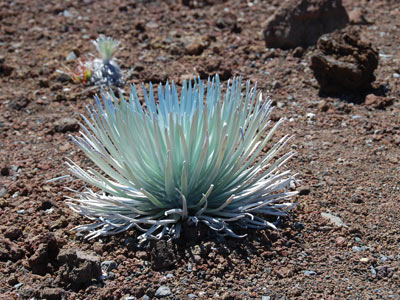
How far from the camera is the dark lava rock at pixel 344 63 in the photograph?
3.51 meters

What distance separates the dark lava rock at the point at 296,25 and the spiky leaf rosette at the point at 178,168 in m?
2.01

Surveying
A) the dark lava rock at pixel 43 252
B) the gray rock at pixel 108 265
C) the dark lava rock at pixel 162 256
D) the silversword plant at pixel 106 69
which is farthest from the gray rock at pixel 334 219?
the silversword plant at pixel 106 69

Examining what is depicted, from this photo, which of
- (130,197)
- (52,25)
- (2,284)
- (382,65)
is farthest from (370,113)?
(52,25)

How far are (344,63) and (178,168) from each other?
167 centimetres

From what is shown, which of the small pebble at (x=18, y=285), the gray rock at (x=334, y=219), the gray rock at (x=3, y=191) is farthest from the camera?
the gray rock at (x=3, y=191)

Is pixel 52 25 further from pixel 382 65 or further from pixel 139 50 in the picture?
pixel 382 65

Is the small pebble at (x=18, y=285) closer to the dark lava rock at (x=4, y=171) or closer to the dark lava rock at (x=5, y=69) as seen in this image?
the dark lava rock at (x=4, y=171)

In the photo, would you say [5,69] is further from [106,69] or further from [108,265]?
[108,265]

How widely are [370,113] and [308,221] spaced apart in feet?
4.00

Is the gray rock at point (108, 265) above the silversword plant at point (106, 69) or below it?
below

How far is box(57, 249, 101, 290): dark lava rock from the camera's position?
209 cm

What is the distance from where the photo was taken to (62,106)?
12.3ft

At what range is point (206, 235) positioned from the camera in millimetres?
2307

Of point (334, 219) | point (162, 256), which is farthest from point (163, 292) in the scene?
point (334, 219)
